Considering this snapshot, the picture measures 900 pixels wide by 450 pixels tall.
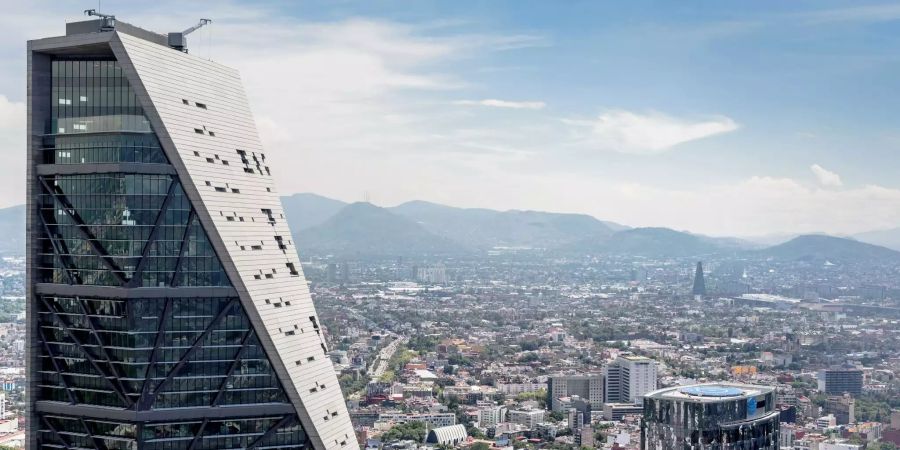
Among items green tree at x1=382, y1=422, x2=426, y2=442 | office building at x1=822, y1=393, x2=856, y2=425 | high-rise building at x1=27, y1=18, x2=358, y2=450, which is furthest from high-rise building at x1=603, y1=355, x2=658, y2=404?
high-rise building at x1=27, y1=18, x2=358, y2=450

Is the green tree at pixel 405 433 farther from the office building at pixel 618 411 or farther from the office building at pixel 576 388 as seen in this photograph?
the office building at pixel 576 388

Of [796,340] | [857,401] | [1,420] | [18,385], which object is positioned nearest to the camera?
[1,420]

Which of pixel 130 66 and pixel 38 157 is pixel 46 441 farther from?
pixel 130 66

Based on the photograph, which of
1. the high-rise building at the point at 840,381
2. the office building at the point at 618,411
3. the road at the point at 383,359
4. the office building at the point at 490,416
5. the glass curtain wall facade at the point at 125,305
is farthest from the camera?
the road at the point at 383,359

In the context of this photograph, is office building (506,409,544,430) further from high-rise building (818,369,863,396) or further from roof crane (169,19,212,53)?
roof crane (169,19,212,53)

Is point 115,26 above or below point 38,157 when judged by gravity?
above

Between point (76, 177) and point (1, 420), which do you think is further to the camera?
point (1, 420)

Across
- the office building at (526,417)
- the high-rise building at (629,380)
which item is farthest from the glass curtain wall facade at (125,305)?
the high-rise building at (629,380)

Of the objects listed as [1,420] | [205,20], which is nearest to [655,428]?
[205,20]
